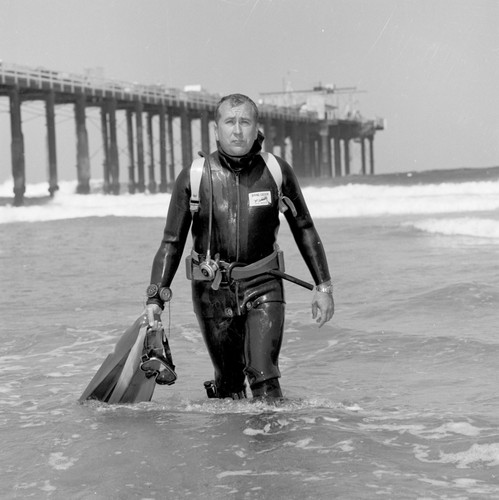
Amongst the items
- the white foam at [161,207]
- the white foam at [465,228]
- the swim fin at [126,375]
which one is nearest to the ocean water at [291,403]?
the swim fin at [126,375]

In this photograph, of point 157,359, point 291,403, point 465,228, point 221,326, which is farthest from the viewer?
point 465,228

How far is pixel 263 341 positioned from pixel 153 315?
48cm

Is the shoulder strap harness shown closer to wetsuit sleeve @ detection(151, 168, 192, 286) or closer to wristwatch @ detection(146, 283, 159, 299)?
wetsuit sleeve @ detection(151, 168, 192, 286)

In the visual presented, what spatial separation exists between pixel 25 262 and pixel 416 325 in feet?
27.4

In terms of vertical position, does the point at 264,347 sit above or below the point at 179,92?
below

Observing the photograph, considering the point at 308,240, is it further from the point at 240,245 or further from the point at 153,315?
the point at 153,315

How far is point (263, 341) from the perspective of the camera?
4418 millimetres

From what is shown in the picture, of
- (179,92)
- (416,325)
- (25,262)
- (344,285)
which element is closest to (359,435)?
(416,325)

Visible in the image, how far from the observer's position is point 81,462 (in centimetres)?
424

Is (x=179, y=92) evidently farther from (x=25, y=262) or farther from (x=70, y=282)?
(x=70, y=282)

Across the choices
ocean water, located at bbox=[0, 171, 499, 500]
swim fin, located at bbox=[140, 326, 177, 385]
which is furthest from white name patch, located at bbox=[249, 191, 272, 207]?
ocean water, located at bbox=[0, 171, 499, 500]

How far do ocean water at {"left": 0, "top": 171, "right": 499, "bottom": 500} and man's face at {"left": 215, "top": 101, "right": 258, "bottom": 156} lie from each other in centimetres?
113

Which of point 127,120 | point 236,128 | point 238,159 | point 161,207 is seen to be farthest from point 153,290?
point 127,120

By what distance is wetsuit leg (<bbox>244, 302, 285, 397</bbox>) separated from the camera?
14.5ft
